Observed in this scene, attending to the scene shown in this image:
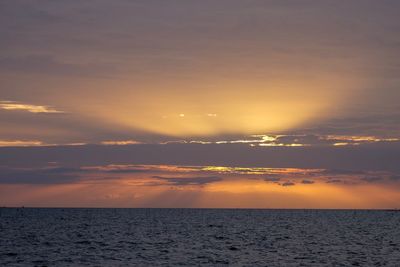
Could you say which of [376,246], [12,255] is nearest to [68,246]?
[12,255]

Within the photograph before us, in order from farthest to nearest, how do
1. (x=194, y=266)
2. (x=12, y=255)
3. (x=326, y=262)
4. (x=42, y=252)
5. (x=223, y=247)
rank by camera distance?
1. (x=223, y=247)
2. (x=42, y=252)
3. (x=12, y=255)
4. (x=326, y=262)
5. (x=194, y=266)

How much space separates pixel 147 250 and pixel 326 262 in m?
27.5

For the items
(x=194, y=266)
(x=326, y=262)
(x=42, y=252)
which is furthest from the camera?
(x=42, y=252)

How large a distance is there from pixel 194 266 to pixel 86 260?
1465 cm

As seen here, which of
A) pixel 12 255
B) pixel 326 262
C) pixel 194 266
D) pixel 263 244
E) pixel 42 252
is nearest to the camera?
pixel 194 266

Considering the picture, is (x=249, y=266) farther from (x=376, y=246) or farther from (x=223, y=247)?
(x=376, y=246)

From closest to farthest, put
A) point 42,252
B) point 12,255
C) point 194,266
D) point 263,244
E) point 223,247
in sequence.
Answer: point 194,266 → point 12,255 → point 42,252 → point 223,247 → point 263,244

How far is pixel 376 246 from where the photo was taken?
98.0m

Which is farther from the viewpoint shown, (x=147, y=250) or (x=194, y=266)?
(x=147, y=250)

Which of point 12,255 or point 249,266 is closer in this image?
point 249,266

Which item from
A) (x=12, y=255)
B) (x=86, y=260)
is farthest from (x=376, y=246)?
(x=12, y=255)

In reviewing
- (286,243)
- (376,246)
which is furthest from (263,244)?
(376,246)

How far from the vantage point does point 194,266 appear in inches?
2682

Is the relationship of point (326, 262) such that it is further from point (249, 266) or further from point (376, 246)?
point (376, 246)
